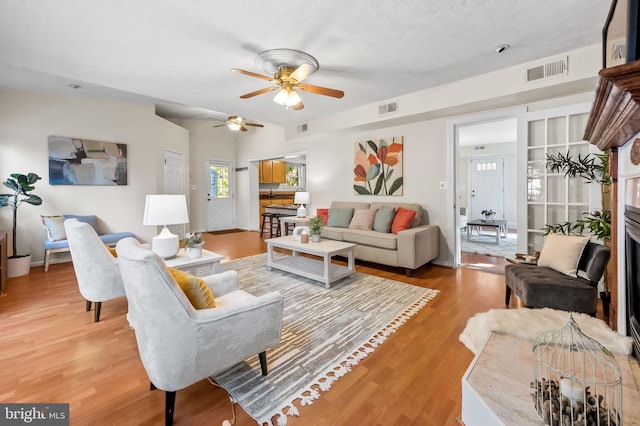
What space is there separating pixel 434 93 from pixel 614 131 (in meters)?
2.73

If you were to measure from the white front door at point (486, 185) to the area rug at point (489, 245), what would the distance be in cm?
188

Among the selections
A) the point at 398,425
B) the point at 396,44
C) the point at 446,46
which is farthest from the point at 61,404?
the point at 446,46

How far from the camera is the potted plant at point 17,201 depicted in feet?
12.5

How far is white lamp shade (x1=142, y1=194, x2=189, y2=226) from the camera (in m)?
2.44

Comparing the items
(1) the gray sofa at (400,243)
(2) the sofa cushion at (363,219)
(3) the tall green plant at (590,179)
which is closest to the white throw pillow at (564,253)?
(3) the tall green plant at (590,179)

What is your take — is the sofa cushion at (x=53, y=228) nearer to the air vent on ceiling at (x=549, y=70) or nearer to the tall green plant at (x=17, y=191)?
the tall green plant at (x=17, y=191)

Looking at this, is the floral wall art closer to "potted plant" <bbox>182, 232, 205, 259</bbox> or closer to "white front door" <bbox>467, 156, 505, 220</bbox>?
"potted plant" <bbox>182, 232, 205, 259</bbox>

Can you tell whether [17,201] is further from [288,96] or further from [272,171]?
[272,171]

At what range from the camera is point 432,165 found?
4344mm

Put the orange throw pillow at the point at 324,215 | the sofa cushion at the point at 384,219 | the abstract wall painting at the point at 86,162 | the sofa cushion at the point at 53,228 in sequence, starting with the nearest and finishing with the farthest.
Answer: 1. the sofa cushion at the point at 53,228
2. the sofa cushion at the point at 384,219
3. the abstract wall painting at the point at 86,162
4. the orange throw pillow at the point at 324,215

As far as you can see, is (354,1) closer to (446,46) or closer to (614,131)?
(446,46)

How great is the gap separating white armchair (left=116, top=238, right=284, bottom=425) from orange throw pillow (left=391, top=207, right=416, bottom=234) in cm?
299

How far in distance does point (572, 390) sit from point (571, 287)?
1.66 meters

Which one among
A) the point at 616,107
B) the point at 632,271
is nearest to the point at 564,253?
the point at 632,271
